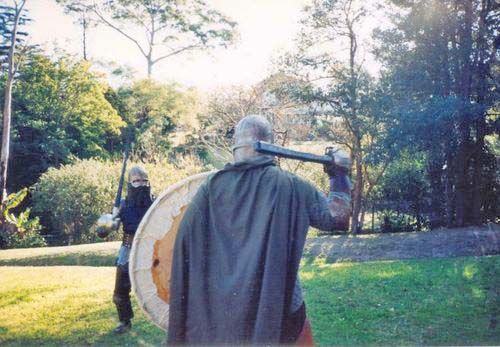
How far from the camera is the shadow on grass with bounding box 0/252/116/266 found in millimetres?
9992

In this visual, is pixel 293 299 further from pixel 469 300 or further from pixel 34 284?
pixel 34 284

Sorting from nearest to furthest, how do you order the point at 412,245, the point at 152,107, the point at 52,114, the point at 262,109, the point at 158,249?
the point at 158,249
the point at 412,245
the point at 262,109
the point at 52,114
the point at 152,107

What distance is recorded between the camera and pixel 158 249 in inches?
121

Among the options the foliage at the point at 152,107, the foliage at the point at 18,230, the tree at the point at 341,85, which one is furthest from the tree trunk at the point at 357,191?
the foliage at the point at 18,230

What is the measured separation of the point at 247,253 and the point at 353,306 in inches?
153

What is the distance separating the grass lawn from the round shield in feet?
6.21

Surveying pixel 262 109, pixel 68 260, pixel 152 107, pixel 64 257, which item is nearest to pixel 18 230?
pixel 64 257

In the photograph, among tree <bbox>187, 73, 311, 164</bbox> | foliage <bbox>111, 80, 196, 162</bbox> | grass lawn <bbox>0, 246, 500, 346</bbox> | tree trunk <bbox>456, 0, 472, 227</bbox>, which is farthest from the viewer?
foliage <bbox>111, 80, 196, 162</bbox>

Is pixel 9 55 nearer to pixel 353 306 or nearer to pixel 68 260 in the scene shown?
pixel 68 260

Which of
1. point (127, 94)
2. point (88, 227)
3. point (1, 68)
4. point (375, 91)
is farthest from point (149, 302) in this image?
point (127, 94)

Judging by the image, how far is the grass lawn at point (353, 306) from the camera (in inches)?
181

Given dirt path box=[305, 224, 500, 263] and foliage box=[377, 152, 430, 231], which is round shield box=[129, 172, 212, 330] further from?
foliage box=[377, 152, 430, 231]

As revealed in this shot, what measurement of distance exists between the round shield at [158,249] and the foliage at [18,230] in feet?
36.8

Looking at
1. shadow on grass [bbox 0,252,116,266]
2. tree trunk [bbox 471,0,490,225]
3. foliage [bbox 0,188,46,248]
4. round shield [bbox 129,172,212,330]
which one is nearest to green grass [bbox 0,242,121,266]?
shadow on grass [bbox 0,252,116,266]
